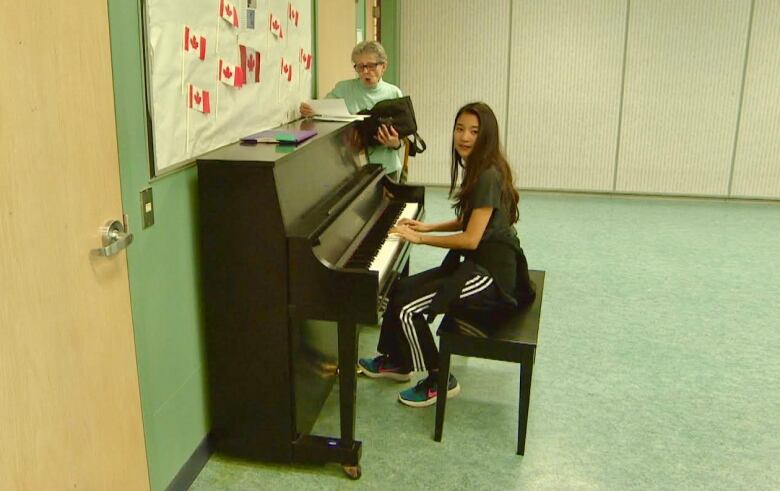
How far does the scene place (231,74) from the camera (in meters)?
2.35

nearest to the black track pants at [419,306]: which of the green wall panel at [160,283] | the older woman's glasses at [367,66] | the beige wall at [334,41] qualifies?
the green wall panel at [160,283]

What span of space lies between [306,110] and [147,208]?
4.76 ft

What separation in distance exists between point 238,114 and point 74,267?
1.07 metres

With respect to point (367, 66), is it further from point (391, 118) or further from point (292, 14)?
point (292, 14)

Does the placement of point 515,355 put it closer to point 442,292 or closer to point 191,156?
point 442,292

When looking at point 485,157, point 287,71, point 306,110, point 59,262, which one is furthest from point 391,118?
point 59,262

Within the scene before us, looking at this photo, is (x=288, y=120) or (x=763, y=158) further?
(x=763, y=158)

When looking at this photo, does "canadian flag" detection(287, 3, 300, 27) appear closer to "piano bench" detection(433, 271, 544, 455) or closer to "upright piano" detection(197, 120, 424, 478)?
"upright piano" detection(197, 120, 424, 478)

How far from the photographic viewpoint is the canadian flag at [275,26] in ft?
8.89

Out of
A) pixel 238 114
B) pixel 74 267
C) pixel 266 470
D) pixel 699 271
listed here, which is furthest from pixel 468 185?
pixel 699 271

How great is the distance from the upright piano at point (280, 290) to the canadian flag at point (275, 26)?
568 millimetres

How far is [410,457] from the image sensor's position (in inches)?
94.4

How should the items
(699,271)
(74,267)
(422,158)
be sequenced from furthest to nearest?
1. (422,158)
2. (699,271)
3. (74,267)

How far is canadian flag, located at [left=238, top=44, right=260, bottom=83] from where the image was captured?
244cm
